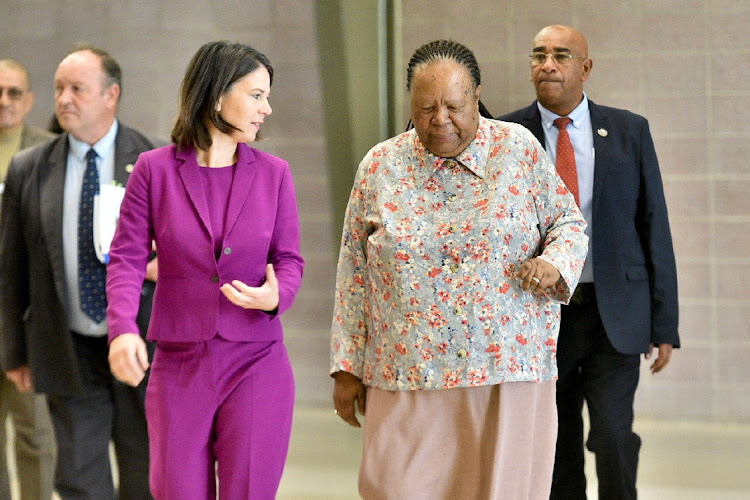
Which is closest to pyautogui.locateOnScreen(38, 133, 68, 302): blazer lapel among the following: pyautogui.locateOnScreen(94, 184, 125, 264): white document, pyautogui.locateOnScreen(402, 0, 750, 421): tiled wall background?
pyautogui.locateOnScreen(94, 184, 125, 264): white document

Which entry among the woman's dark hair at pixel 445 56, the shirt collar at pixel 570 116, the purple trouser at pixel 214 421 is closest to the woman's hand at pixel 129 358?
the purple trouser at pixel 214 421

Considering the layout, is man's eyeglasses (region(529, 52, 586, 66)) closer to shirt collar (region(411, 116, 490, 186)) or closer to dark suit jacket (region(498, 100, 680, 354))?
dark suit jacket (region(498, 100, 680, 354))

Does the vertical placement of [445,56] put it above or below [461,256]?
above

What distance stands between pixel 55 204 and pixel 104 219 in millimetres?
192

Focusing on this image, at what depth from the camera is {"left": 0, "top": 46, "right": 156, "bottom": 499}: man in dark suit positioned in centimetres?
326

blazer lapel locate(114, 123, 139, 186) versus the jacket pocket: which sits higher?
blazer lapel locate(114, 123, 139, 186)

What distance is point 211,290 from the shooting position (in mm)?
2426

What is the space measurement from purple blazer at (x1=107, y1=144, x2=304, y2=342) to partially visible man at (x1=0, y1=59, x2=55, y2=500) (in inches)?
56.8

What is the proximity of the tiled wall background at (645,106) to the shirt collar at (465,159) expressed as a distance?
1.28 m

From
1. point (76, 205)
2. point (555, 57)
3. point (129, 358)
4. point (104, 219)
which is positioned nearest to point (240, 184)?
point (129, 358)

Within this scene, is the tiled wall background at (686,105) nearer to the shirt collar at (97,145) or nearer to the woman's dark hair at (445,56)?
the shirt collar at (97,145)

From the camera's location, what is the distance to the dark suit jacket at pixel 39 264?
10.7 ft

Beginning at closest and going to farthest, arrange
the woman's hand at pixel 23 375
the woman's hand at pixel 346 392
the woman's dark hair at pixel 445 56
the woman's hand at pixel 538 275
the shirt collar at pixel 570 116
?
the woman's hand at pixel 538 275
the woman's dark hair at pixel 445 56
the woman's hand at pixel 346 392
the shirt collar at pixel 570 116
the woman's hand at pixel 23 375

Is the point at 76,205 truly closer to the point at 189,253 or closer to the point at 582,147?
the point at 189,253
